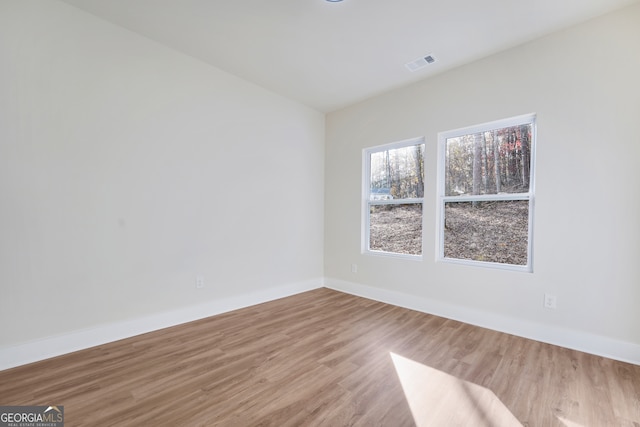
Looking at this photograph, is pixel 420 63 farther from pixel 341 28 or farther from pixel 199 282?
pixel 199 282

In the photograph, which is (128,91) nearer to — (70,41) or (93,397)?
(70,41)

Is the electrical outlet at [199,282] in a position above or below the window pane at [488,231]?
below

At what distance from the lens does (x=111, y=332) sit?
243 cm

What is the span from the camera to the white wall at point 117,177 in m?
2.06

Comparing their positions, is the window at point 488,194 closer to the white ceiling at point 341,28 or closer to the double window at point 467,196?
the double window at point 467,196

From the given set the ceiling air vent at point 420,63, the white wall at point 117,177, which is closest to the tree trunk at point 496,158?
the ceiling air vent at point 420,63

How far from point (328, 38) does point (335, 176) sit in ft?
6.93

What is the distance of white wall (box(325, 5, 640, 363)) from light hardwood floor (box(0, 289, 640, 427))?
0.30 meters

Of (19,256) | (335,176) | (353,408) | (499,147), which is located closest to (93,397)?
(19,256)

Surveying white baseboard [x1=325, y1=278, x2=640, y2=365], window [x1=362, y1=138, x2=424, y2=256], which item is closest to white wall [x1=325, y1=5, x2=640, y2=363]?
white baseboard [x1=325, y1=278, x2=640, y2=365]

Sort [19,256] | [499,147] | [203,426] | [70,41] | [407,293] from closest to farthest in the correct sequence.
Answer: [203,426] < [19,256] < [70,41] < [499,147] < [407,293]

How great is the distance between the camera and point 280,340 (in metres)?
2.50

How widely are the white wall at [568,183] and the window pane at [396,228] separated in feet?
0.71

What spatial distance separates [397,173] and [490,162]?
1.14 m
